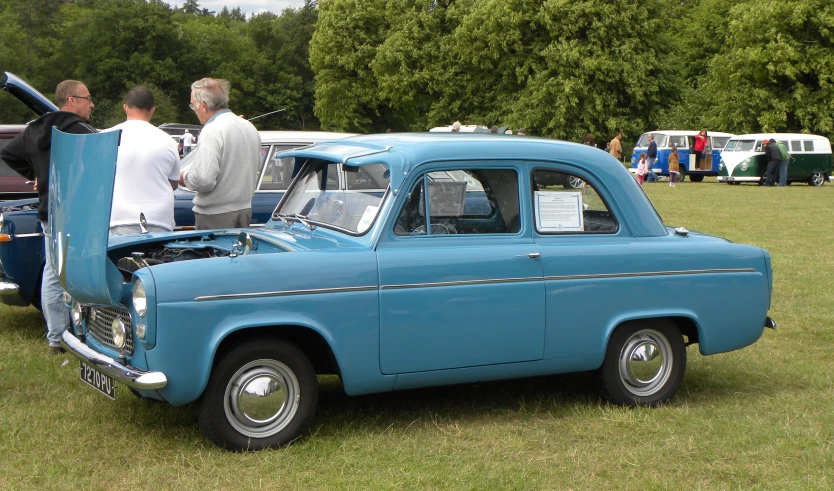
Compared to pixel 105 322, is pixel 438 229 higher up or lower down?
higher up

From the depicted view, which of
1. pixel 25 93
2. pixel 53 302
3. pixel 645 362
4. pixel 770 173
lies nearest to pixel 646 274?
pixel 645 362

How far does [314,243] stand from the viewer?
5504 millimetres

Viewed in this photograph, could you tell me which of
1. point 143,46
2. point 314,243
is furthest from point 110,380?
point 143,46

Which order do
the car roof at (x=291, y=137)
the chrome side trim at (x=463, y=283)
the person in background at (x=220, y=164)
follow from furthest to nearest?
1. the car roof at (x=291, y=137)
2. the person in background at (x=220, y=164)
3. the chrome side trim at (x=463, y=283)

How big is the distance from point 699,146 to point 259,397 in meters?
34.4

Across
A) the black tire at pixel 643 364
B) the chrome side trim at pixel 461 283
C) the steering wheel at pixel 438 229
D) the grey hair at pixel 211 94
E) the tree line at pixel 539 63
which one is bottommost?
the black tire at pixel 643 364

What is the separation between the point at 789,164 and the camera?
3491cm

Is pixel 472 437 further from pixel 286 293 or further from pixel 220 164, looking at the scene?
pixel 220 164

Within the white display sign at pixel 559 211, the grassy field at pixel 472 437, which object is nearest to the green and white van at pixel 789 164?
the grassy field at pixel 472 437

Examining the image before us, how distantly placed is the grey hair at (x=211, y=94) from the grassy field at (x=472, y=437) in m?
2.08

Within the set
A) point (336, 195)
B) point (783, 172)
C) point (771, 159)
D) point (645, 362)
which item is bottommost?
point (645, 362)

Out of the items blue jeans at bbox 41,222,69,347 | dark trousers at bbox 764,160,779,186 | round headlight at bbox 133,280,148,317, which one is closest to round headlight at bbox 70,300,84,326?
round headlight at bbox 133,280,148,317

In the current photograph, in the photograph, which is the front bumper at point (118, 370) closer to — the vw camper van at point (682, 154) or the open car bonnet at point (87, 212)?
the open car bonnet at point (87, 212)

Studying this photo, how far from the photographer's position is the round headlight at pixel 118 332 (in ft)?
16.6
